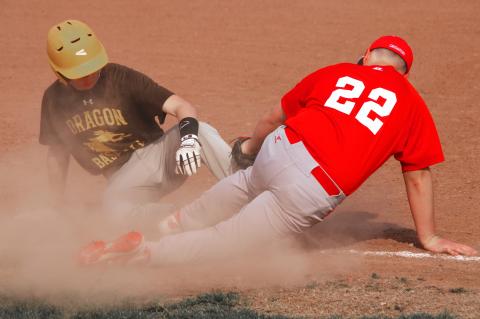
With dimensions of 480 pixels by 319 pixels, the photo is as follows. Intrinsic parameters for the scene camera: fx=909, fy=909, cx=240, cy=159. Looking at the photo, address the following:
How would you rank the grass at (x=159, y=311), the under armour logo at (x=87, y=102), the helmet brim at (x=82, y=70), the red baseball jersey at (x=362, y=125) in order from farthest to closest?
the under armour logo at (x=87, y=102) → the helmet brim at (x=82, y=70) → the red baseball jersey at (x=362, y=125) → the grass at (x=159, y=311)

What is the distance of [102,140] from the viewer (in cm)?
709

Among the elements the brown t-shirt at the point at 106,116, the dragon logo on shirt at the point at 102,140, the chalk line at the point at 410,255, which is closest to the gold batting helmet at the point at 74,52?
the brown t-shirt at the point at 106,116

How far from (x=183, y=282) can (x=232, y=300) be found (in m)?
0.55

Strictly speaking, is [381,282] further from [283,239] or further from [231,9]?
[231,9]

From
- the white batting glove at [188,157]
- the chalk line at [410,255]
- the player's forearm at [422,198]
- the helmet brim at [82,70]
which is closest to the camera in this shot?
the player's forearm at [422,198]

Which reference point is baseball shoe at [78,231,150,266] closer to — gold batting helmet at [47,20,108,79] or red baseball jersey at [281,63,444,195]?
red baseball jersey at [281,63,444,195]

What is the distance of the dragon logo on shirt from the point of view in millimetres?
7051

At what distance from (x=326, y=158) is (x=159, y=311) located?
56.7 inches

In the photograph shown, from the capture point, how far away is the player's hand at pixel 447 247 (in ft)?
20.2

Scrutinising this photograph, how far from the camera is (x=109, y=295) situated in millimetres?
5375

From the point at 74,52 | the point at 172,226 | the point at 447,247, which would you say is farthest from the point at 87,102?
the point at 447,247

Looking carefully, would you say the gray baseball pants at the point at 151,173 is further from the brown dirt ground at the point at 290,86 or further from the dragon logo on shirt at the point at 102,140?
the brown dirt ground at the point at 290,86

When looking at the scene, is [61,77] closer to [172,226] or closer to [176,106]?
[176,106]

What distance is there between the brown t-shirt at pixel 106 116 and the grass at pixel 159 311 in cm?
204
